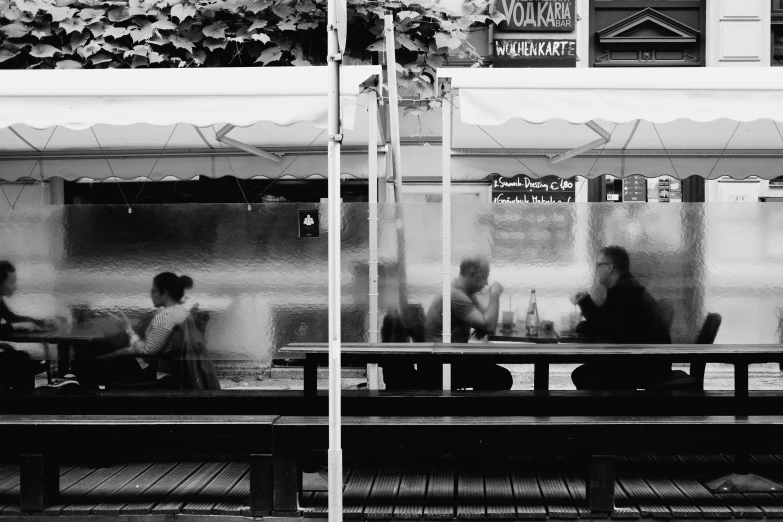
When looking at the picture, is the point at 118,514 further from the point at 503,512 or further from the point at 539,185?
the point at 539,185

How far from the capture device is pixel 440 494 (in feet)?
14.9

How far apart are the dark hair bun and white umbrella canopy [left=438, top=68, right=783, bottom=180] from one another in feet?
8.13

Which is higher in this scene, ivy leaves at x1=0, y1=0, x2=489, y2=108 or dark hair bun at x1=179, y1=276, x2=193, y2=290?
ivy leaves at x1=0, y1=0, x2=489, y2=108

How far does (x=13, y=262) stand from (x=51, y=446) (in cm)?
220

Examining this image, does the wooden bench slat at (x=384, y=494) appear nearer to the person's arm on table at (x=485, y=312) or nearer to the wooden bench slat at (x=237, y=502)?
the wooden bench slat at (x=237, y=502)

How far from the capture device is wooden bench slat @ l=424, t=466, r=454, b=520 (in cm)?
424

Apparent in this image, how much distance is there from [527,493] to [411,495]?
71 centimetres

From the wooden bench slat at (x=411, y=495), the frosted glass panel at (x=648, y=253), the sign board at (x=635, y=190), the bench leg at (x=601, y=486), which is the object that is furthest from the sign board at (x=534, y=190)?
the bench leg at (x=601, y=486)

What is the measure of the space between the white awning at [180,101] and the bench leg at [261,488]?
223 centimetres

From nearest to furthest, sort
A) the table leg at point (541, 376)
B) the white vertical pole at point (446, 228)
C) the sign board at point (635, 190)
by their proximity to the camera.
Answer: the table leg at point (541, 376) → the white vertical pole at point (446, 228) → the sign board at point (635, 190)

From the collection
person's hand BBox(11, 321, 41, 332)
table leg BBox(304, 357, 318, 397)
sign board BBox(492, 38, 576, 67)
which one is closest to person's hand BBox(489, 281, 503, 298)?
table leg BBox(304, 357, 318, 397)

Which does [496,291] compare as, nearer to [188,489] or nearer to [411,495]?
[411,495]

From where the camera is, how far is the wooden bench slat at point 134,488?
169 inches

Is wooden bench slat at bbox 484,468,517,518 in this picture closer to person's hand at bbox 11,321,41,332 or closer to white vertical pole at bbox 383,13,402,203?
white vertical pole at bbox 383,13,402,203
